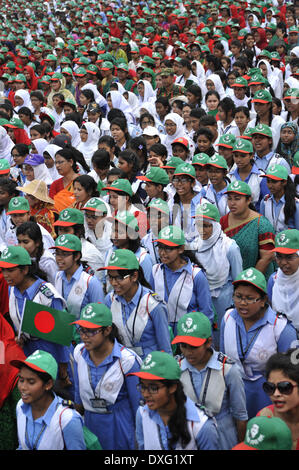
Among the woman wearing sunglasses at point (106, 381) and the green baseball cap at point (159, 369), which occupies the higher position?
the green baseball cap at point (159, 369)

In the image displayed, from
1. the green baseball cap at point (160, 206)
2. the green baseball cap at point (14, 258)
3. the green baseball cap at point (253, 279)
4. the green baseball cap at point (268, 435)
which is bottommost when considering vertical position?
the green baseball cap at point (160, 206)

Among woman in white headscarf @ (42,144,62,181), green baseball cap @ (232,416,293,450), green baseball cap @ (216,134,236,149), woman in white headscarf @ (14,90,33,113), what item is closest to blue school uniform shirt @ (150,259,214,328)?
green baseball cap @ (232,416,293,450)

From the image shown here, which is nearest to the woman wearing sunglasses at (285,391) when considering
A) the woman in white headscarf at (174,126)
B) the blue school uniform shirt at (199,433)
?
the blue school uniform shirt at (199,433)

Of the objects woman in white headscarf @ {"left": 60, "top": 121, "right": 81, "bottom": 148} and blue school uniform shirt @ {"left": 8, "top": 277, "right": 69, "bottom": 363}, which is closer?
blue school uniform shirt @ {"left": 8, "top": 277, "right": 69, "bottom": 363}

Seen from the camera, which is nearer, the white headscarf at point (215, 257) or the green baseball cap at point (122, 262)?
the green baseball cap at point (122, 262)

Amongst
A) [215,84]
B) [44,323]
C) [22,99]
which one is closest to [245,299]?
[44,323]

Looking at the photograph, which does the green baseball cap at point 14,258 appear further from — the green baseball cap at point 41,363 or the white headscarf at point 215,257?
the white headscarf at point 215,257

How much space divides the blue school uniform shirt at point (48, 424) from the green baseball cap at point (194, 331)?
0.74 m

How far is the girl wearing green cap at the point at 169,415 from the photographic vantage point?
3096mm

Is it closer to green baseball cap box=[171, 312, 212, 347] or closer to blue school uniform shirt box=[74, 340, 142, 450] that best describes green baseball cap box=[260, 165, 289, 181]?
green baseball cap box=[171, 312, 212, 347]

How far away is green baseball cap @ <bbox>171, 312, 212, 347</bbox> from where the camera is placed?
11.4 ft

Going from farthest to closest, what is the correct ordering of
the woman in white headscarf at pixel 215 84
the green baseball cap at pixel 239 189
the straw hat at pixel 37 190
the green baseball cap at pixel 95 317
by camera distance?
the woman in white headscarf at pixel 215 84 → the straw hat at pixel 37 190 → the green baseball cap at pixel 239 189 → the green baseball cap at pixel 95 317

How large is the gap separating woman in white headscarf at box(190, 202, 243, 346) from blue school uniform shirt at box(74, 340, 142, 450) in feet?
4.71

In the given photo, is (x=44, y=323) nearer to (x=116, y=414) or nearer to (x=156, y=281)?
(x=116, y=414)
